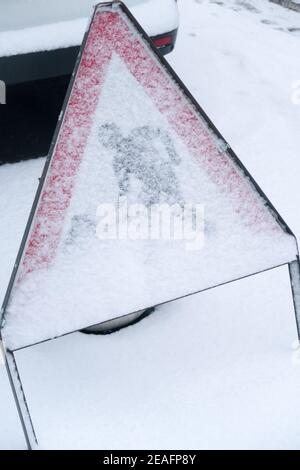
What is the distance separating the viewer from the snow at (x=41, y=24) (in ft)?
7.40

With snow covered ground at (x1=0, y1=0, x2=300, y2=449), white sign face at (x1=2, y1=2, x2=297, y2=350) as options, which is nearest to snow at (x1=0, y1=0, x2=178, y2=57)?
snow covered ground at (x1=0, y1=0, x2=300, y2=449)

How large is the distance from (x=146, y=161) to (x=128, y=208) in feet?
0.47

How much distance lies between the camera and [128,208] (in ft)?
4.80

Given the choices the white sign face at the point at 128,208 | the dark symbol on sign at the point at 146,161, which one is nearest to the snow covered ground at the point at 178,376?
the white sign face at the point at 128,208

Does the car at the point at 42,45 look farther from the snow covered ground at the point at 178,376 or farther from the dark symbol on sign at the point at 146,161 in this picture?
the dark symbol on sign at the point at 146,161

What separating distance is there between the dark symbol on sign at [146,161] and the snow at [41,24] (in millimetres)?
1073

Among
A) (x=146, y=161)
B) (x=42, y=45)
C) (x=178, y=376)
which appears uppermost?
(x=42, y=45)

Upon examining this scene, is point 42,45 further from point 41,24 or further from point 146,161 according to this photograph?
point 146,161

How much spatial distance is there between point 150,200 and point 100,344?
695mm

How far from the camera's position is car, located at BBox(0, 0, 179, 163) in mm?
2270

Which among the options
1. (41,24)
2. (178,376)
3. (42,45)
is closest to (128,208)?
(178,376)

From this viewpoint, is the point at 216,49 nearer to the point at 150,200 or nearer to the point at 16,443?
the point at 150,200

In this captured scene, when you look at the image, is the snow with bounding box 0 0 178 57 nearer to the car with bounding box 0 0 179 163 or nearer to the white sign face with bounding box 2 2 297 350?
the car with bounding box 0 0 179 163

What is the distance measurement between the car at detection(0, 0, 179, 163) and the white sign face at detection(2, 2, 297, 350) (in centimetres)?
101
